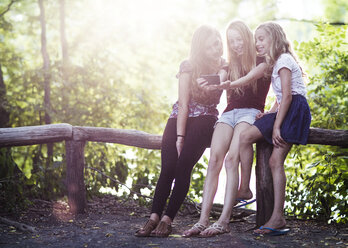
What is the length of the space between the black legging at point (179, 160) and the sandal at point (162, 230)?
0.34 ft

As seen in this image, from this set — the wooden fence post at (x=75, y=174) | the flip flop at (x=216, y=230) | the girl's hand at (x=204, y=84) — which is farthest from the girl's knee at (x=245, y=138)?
the wooden fence post at (x=75, y=174)

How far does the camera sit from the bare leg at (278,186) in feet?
10.9

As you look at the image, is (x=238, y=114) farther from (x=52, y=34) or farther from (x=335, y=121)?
(x=52, y=34)

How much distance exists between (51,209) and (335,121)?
342 centimetres

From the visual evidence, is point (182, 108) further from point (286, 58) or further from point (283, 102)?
point (286, 58)

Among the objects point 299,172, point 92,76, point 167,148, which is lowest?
point 299,172

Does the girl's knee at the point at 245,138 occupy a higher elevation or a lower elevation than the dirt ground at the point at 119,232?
higher

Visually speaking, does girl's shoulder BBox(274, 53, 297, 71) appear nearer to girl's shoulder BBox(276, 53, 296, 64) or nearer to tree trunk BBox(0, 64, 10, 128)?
girl's shoulder BBox(276, 53, 296, 64)

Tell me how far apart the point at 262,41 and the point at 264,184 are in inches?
50.0

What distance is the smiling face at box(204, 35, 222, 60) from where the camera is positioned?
147 inches

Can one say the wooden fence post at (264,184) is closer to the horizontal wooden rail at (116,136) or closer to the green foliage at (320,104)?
the green foliage at (320,104)

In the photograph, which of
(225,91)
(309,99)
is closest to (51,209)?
(225,91)

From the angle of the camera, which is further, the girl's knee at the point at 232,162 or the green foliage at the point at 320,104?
the green foliage at the point at 320,104

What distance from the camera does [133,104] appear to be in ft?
25.0
